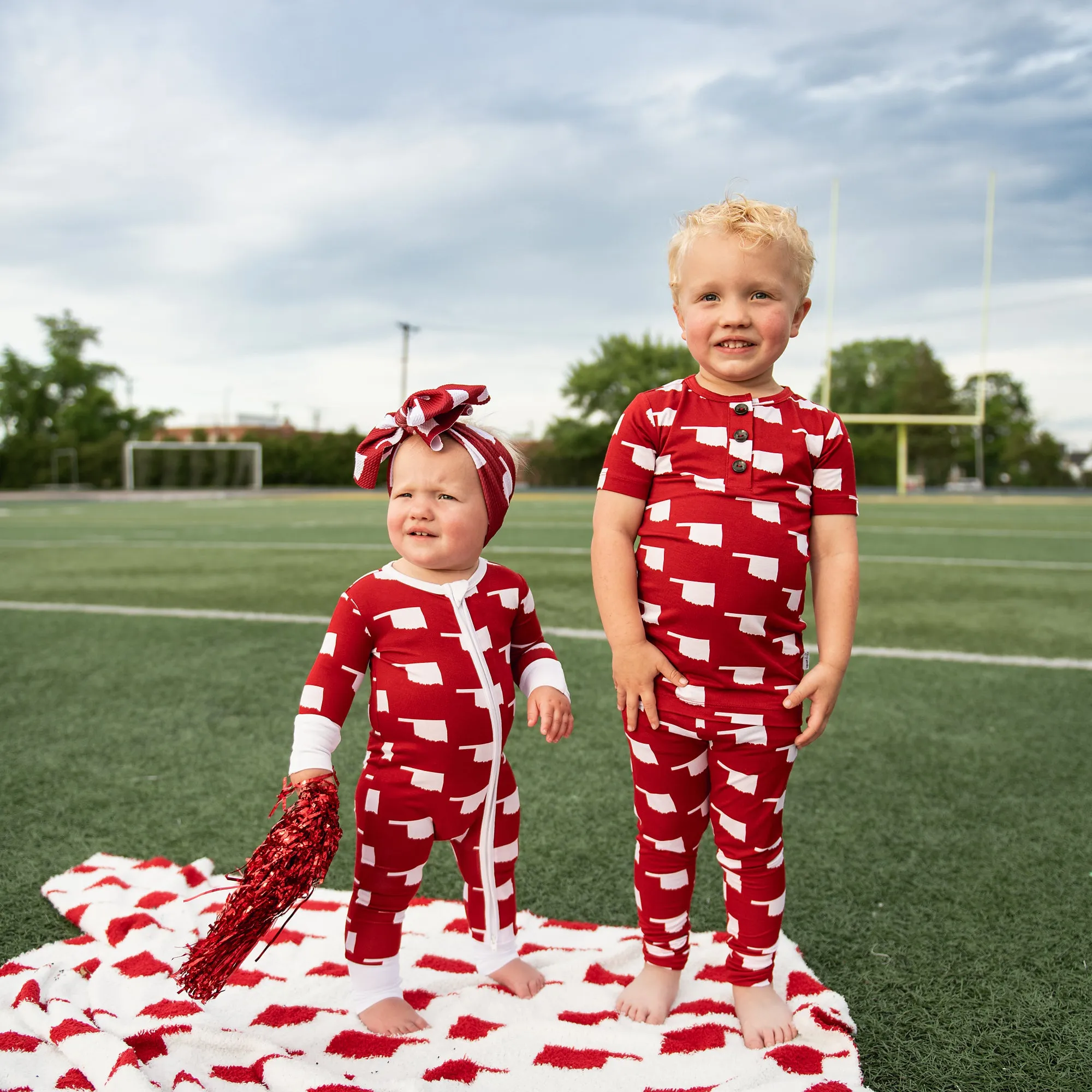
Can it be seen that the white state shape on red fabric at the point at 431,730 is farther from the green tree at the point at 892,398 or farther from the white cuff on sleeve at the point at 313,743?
the green tree at the point at 892,398

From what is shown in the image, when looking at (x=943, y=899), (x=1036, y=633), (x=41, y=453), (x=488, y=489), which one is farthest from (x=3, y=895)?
(x=41, y=453)

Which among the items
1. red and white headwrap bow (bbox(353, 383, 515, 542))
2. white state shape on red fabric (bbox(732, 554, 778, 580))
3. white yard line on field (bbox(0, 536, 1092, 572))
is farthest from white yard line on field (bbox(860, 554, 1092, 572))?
red and white headwrap bow (bbox(353, 383, 515, 542))

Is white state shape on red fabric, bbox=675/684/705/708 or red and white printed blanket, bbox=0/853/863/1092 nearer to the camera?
red and white printed blanket, bbox=0/853/863/1092

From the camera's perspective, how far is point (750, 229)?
1.56 metres

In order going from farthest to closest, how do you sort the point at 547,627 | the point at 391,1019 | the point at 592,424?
1. the point at 592,424
2. the point at 547,627
3. the point at 391,1019

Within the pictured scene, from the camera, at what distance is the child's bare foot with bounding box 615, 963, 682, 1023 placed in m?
1.70

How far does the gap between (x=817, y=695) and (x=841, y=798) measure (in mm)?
1195

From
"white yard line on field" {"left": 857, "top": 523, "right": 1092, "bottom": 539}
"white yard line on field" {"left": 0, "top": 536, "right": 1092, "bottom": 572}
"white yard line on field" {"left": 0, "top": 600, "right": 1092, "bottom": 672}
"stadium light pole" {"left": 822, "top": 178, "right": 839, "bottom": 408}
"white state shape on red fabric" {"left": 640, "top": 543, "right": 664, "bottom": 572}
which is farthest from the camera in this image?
"stadium light pole" {"left": 822, "top": 178, "right": 839, "bottom": 408}

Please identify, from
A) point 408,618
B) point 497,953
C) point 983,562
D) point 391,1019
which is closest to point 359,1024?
point 391,1019

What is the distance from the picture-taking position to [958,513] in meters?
16.9

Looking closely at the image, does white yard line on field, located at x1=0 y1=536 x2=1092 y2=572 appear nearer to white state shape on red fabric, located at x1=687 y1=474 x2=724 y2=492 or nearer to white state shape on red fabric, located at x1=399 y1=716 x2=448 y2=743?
white state shape on red fabric, located at x1=687 y1=474 x2=724 y2=492

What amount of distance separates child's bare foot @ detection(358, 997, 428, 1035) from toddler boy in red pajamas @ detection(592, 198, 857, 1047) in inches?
14.8

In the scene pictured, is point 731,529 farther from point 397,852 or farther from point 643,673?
point 397,852

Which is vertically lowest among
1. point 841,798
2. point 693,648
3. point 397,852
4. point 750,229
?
point 841,798
